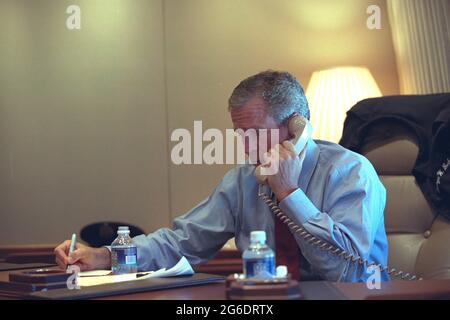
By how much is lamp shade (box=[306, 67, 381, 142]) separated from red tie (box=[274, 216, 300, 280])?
3.22 feet

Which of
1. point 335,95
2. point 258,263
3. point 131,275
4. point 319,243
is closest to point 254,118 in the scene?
point 319,243

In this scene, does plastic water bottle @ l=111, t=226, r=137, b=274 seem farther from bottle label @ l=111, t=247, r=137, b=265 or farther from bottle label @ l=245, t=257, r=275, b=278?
bottle label @ l=245, t=257, r=275, b=278

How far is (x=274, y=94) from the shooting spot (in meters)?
2.01

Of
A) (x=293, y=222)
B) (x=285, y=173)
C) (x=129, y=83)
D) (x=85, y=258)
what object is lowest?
(x=85, y=258)

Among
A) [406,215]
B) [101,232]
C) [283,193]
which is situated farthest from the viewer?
[101,232]

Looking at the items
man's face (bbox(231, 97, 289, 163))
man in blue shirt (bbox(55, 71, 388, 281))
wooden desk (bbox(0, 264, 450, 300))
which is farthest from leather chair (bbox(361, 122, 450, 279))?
wooden desk (bbox(0, 264, 450, 300))

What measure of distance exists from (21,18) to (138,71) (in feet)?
1.92

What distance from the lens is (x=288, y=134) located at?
2018mm

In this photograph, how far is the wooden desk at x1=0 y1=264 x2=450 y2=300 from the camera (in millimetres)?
1259

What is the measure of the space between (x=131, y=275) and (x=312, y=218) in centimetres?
48

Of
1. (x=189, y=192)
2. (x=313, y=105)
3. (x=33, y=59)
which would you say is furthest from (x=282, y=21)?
(x=33, y=59)

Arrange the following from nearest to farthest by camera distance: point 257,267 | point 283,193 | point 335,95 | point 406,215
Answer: point 257,267, point 283,193, point 406,215, point 335,95

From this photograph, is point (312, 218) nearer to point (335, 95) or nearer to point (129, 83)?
point (335, 95)

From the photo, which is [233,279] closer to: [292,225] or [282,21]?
[292,225]
